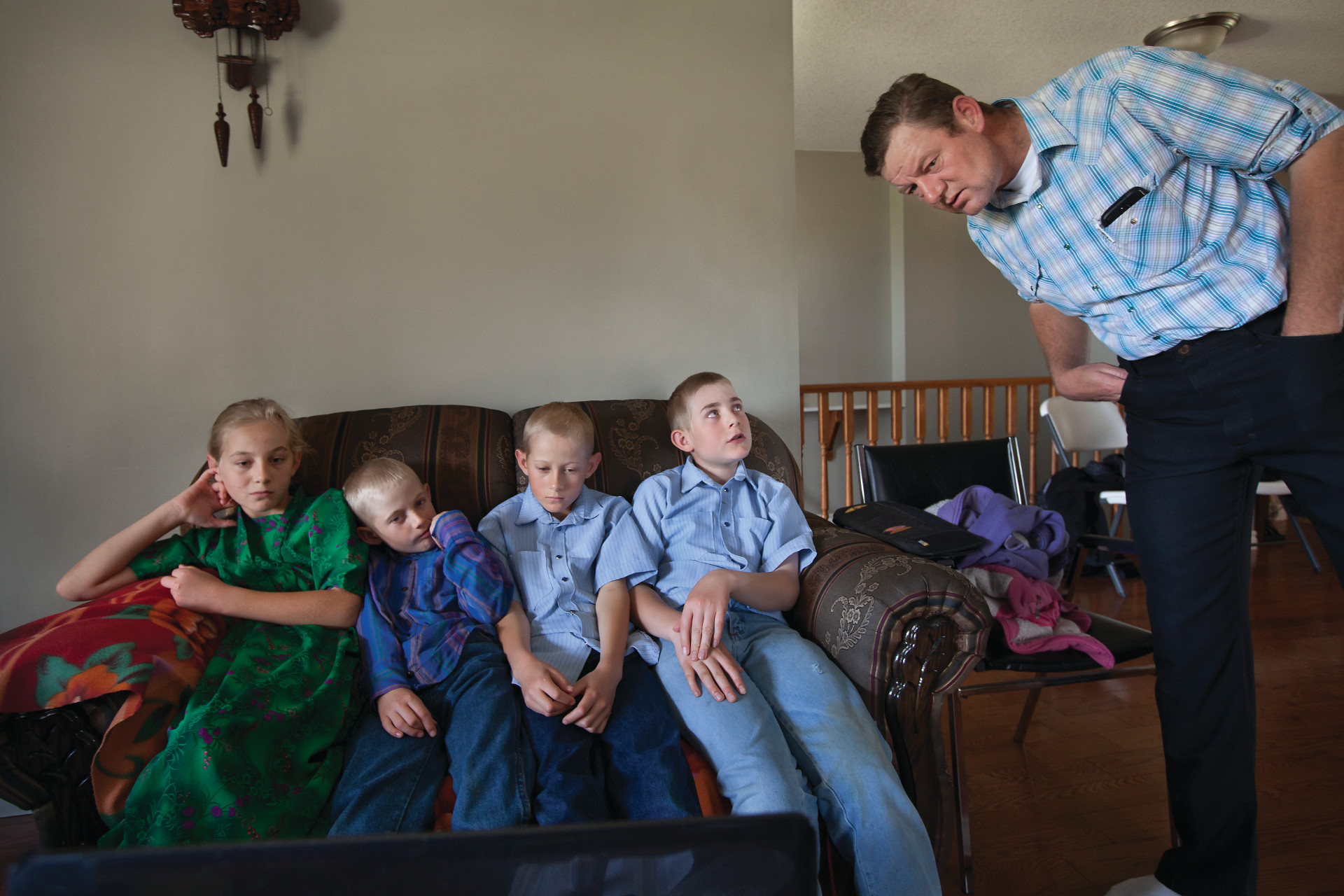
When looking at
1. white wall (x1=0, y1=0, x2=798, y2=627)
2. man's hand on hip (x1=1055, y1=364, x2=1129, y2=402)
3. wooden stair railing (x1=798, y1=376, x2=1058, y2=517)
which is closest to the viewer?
man's hand on hip (x1=1055, y1=364, x2=1129, y2=402)

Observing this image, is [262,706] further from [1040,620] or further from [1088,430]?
[1088,430]

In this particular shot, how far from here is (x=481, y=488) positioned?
1.76 meters

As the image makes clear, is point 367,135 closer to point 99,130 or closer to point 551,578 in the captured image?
point 99,130

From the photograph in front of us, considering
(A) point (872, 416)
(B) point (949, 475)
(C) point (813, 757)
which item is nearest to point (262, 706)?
(C) point (813, 757)

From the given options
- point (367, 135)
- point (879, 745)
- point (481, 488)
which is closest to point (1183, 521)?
point (879, 745)

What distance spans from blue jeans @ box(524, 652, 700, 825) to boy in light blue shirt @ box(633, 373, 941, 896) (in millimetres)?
65

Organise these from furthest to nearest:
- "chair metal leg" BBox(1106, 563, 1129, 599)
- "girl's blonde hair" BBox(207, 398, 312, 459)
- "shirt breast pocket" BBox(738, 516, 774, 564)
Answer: "chair metal leg" BBox(1106, 563, 1129, 599) → "shirt breast pocket" BBox(738, 516, 774, 564) → "girl's blonde hair" BBox(207, 398, 312, 459)

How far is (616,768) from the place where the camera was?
115cm

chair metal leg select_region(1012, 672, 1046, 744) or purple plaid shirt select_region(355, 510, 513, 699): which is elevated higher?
purple plaid shirt select_region(355, 510, 513, 699)

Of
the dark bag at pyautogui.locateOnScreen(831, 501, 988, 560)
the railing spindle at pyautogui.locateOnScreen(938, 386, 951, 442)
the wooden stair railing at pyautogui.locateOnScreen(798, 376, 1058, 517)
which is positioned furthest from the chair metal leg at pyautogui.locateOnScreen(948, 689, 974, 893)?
the railing spindle at pyautogui.locateOnScreen(938, 386, 951, 442)

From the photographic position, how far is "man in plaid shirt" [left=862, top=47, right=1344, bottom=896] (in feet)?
3.57

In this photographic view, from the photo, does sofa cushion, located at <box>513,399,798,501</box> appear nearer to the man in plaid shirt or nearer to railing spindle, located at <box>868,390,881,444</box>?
the man in plaid shirt

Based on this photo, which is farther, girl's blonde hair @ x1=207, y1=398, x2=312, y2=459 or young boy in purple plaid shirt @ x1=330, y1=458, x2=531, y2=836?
girl's blonde hair @ x1=207, y1=398, x2=312, y2=459

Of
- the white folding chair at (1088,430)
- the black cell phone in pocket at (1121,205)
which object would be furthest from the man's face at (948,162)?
the white folding chair at (1088,430)
